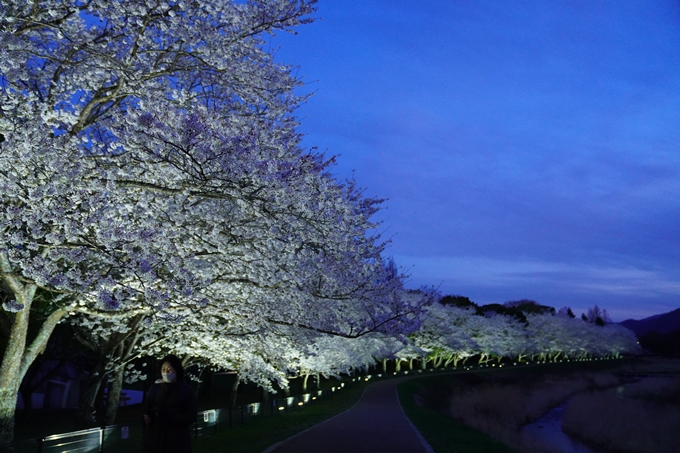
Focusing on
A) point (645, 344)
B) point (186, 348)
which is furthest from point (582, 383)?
point (645, 344)

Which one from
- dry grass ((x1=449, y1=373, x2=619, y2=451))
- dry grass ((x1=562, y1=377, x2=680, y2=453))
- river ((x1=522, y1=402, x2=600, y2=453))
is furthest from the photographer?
dry grass ((x1=562, y1=377, x2=680, y2=453))

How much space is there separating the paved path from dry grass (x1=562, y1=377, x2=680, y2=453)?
44.2 feet

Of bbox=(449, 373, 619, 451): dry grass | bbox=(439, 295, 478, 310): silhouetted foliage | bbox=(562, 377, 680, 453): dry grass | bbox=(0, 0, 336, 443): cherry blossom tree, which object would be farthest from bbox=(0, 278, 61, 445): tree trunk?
bbox=(439, 295, 478, 310): silhouetted foliage

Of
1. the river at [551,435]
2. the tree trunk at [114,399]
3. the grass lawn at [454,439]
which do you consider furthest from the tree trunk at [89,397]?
the river at [551,435]

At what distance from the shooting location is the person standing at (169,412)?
6914 millimetres

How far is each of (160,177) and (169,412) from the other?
5.05 m

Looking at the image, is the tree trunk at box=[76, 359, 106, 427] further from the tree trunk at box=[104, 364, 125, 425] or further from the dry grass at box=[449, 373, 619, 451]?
the dry grass at box=[449, 373, 619, 451]

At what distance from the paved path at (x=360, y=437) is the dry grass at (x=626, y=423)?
13469 mm

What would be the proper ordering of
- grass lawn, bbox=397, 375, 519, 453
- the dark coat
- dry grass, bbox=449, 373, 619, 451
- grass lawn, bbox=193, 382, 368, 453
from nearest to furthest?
the dark coat → grass lawn, bbox=193, 382, 368, 453 → grass lawn, bbox=397, 375, 519, 453 → dry grass, bbox=449, 373, 619, 451

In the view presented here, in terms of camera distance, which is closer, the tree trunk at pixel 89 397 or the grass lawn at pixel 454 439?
the grass lawn at pixel 454 439

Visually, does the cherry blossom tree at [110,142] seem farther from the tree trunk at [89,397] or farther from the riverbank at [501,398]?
the riverbank at [501,398]

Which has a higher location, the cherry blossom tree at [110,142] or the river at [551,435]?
the cherry blossom tree at [110,142]

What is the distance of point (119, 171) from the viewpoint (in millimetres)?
10633

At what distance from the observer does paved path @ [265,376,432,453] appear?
42.7 feet
